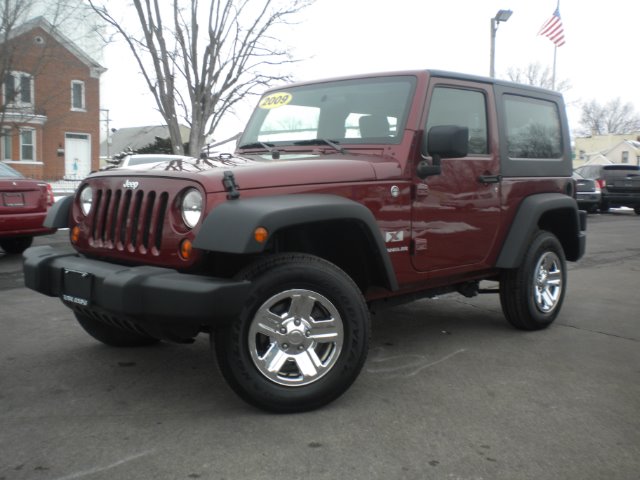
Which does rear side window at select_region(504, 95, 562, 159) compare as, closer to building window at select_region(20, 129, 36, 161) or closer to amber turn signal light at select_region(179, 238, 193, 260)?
amber turn signal light at select_region(179, 238, 193, 260)

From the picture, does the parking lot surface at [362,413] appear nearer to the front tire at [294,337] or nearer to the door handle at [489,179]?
the front tire at [294,337]

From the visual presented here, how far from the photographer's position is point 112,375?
4.07 m

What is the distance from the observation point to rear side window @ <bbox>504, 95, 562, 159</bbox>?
16.7 ft

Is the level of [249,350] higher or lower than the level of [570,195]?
lower

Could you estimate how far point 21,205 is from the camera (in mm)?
8461

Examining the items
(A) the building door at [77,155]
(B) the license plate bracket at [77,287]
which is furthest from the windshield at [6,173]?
(A) the building door at [77,155]

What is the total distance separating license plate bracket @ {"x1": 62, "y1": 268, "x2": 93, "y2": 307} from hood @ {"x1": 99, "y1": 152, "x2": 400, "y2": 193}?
0.61m

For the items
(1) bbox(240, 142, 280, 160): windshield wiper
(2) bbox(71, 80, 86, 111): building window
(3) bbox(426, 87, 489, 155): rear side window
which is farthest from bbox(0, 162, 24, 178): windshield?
(2) bbox(71, 80, 86, 111): building window

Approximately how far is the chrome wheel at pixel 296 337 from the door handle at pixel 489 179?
1.75 metres

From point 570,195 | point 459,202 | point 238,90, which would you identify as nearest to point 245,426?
point 459,202

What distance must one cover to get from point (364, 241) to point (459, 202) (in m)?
0.98

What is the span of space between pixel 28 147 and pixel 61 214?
2842 centimetres

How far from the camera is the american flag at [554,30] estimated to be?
79.5ft

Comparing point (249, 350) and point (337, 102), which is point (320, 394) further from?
point (337, 102)
